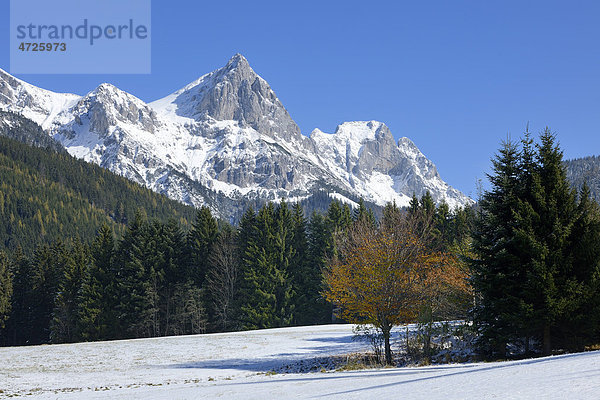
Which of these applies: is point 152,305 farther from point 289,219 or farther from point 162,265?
point 289,219

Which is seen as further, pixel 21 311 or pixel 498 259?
pixel 21 311

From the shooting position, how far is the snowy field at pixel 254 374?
7963mm

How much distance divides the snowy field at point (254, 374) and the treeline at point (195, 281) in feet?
58.0

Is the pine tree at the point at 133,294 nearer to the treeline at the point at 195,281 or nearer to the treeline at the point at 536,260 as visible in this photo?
the treeline at the point at 195,281

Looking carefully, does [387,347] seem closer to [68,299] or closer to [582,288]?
[582,288]

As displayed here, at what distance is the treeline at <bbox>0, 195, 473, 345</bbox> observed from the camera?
185 feet

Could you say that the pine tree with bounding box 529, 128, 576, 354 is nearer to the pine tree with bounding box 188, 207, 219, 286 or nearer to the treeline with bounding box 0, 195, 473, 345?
the treeline with bounding box 0, 195, 473, 345

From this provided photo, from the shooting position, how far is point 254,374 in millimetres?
19906

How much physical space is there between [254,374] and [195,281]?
41349mm

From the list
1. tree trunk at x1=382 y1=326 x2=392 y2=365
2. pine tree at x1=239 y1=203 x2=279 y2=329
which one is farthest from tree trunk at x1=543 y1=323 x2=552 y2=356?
pine tree at x1=239 y1=203 x2=279 y2=329

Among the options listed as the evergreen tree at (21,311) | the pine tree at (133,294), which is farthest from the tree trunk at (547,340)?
the evergreen tree at (21,311)

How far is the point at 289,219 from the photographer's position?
6481 centimetres

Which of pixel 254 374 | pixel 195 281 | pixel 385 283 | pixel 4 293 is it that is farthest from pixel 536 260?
pixel 4 293

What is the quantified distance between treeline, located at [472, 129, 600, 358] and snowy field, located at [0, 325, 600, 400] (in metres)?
6.27
